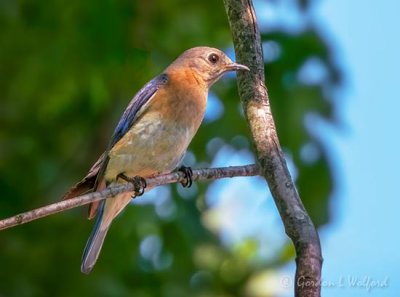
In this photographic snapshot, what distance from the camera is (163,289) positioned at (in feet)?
28.5

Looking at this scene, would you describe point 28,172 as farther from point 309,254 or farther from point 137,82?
point 309,254

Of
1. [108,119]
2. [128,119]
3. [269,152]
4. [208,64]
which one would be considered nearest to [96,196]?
[269,152]

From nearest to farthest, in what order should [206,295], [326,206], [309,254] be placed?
[309,254] < [326,206] < [206,295]

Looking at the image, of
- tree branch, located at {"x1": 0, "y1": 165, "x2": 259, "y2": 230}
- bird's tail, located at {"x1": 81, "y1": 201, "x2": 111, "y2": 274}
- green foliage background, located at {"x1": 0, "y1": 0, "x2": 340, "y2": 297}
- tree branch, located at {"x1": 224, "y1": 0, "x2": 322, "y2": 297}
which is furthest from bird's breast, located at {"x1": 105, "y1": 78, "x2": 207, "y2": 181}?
green foliage background, located at {"x1": 0, "y1": 0, "x2": 340, "y2": 297}

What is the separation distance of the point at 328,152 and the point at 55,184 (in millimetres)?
2422

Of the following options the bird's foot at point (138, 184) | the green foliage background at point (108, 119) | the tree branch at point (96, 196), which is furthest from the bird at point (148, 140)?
the green foliage background at point (108, 119)

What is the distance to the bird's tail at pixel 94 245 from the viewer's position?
6.20m

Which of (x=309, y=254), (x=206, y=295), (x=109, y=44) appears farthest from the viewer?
(x=206, y=295)

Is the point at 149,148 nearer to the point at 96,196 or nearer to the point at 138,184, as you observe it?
the point at 138,184

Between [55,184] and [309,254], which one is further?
[55,184]

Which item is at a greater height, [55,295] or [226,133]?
[226,133]

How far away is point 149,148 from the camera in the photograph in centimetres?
578

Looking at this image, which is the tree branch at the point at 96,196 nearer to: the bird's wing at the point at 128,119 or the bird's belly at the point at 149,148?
the bird's belly at the point at 149,148

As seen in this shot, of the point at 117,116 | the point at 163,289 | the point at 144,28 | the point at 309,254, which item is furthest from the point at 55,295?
the point at 309,254
